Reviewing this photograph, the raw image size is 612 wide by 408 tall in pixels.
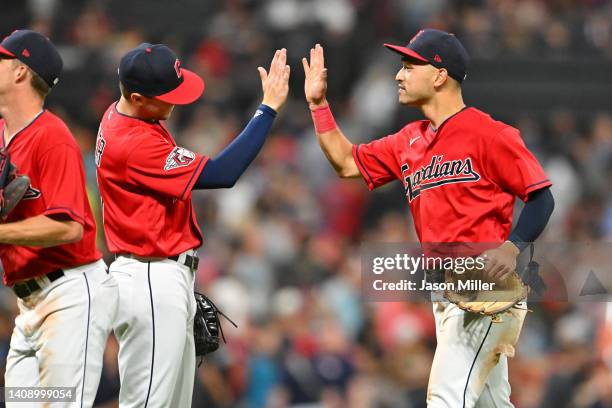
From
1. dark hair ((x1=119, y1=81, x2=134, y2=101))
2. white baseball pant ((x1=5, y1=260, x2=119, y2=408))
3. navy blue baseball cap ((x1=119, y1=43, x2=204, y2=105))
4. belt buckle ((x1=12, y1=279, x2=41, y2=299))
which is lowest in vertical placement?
white baseball pant ((x1=5, y1=260, x2=119, y2=408))

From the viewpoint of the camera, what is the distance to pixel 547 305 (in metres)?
9.34

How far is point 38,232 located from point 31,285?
32 cm

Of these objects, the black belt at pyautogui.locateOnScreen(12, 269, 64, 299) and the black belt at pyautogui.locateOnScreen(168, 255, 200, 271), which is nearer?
the black belt at pyautogui.locateOnScreen(12, 269, 64, 299)

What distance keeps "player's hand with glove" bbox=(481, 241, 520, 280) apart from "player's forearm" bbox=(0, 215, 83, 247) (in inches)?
73.9

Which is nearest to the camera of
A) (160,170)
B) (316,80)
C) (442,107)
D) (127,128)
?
(160,170)

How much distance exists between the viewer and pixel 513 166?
5.22 metres

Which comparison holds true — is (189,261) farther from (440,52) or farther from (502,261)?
(440,52)

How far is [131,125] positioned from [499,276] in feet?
6.01

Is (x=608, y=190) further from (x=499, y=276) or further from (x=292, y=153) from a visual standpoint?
(x=499, y=276)

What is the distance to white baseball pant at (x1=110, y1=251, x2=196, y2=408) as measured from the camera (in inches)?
199

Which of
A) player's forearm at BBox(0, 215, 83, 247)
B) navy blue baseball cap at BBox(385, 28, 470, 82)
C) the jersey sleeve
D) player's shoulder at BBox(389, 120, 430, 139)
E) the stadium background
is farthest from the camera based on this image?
the stadium background

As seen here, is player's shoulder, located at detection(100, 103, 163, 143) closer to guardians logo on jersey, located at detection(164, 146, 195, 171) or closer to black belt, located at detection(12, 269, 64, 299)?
guardians logo on jersey, located at detection(164, 146, 195, 171)

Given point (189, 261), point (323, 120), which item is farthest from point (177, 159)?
point (323, 120)

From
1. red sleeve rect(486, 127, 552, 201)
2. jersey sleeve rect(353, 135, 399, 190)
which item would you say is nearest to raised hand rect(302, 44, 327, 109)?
jersey sleeve rect(353, 135, 399, 190)
